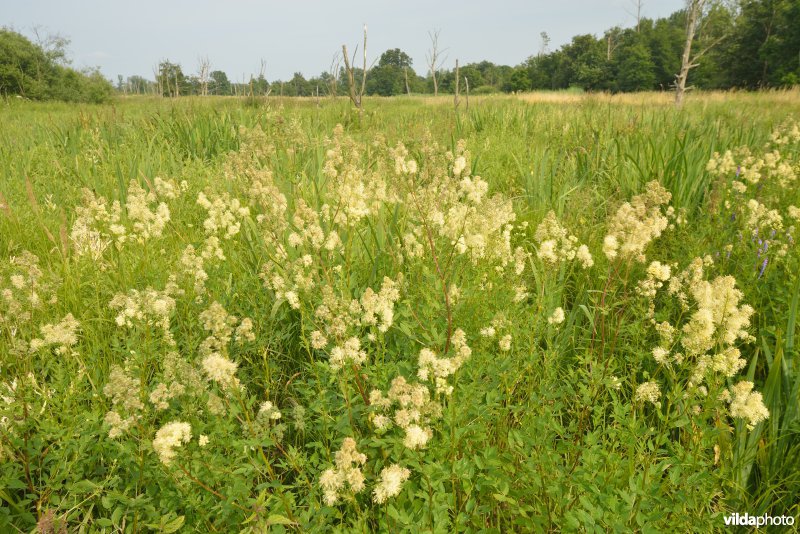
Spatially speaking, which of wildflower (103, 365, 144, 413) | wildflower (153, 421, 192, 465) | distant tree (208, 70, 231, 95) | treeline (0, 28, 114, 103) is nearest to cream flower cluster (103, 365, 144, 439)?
wildflower (103, 365, 144, 413)

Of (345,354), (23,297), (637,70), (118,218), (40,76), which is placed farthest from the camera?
(637,70)

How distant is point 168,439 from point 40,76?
2012 inches

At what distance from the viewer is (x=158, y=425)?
201 centimetres

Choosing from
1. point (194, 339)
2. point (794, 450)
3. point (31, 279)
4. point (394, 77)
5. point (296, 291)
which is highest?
point (394, 77)

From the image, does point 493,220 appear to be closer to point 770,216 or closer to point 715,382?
point 715,382

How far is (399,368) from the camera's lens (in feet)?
6.20

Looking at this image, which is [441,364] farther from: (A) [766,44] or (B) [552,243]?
(A) [766,44]

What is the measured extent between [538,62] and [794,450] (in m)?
101

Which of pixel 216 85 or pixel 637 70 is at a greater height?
pixel 637 70

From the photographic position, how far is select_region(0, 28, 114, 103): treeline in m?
36.0

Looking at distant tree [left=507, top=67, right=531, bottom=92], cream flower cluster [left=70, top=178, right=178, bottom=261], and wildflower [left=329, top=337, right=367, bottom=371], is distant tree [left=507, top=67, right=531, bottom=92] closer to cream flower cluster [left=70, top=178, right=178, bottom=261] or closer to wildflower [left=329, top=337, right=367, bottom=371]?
cream flower cluster [left=70, top=178, right=178, bottom=261]

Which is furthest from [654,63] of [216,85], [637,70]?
[216,85]

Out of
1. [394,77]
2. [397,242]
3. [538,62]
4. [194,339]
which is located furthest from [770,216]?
[538,62]

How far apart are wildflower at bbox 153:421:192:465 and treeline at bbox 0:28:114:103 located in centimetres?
4277
